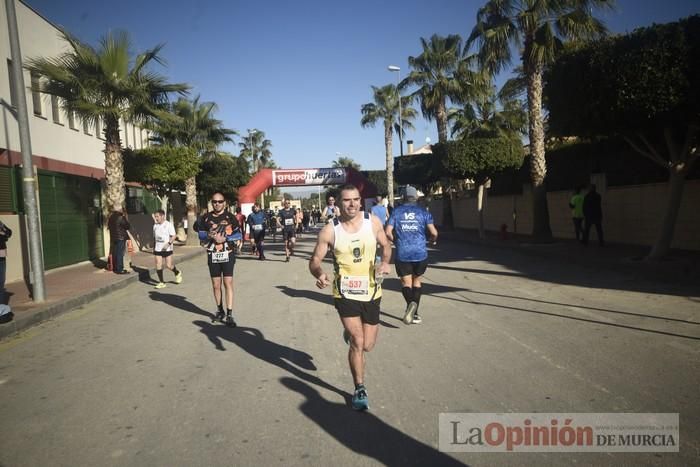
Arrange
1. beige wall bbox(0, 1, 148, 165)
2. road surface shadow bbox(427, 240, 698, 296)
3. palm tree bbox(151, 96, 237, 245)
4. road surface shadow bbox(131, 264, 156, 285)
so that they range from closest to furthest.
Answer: road surface shadow bbox(427, 240, 698, 296) → road surface shadow bbox(131, 264, 156, 285) → beige wall bbox(0, 1, 148, 165) → palm tree bbox(151, 96, 237, 245)

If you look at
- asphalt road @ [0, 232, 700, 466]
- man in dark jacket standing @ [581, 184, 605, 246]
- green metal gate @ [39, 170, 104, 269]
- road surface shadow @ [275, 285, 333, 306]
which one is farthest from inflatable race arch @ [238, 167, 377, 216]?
A: asphalt road @ [0, 232, 700, 466]

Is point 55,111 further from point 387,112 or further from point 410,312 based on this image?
point 387,112

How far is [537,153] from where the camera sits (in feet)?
56.9

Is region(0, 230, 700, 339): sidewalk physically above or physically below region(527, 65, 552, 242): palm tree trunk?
below

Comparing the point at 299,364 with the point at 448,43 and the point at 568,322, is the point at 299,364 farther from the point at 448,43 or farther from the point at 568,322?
the point at 448,43

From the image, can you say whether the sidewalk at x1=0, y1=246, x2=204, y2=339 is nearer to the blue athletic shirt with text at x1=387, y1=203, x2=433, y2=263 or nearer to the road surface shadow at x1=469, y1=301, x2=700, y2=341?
the blue athletic shirt with text at x1=387, y1=203, x2=433, y2=263

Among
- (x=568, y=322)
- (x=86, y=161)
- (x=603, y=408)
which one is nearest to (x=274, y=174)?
(x=86, y=161)

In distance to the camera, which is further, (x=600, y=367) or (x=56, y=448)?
Answer: (x=600, y=367)

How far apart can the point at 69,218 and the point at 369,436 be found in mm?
15099

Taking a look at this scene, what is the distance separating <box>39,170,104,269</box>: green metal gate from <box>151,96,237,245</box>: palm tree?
723cm

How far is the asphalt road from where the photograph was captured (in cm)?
329

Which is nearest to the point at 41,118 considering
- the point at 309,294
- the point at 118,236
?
the point at 118,236

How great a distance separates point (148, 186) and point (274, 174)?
13775 millimetres

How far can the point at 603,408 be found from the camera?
3748mm
